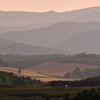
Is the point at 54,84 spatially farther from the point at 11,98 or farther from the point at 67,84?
the point at 11,98

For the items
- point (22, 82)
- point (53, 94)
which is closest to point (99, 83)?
point (53, 94)

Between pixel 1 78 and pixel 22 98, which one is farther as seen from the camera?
pixel 1 78

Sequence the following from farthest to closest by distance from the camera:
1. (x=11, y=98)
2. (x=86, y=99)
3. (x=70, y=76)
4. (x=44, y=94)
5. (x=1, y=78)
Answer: (x=70, y=76)
(x=1, y=78)
(x=44, y=94)
(x=11, y=98)
(x=86, y=99)

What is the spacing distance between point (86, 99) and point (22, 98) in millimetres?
9203

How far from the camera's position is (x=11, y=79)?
92688 mm

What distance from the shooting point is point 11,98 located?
44.5m

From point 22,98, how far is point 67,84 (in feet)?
87.1

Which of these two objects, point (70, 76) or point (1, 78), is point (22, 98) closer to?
point (1, 78)

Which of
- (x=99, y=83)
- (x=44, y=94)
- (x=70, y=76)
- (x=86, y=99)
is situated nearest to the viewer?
(x=86, y=99)

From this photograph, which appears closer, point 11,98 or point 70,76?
point 11,98

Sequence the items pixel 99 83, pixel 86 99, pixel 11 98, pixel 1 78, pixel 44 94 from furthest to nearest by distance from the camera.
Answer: pixel 1 78 < pixel 99 83 < pixel 44 94 < pixel 11 98 < pixel 86 99

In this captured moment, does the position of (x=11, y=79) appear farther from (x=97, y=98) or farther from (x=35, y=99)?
(x=97, y=98)

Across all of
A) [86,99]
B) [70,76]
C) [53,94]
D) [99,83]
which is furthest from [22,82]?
[70,76]

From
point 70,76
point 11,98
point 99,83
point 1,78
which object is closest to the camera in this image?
point 11,98
